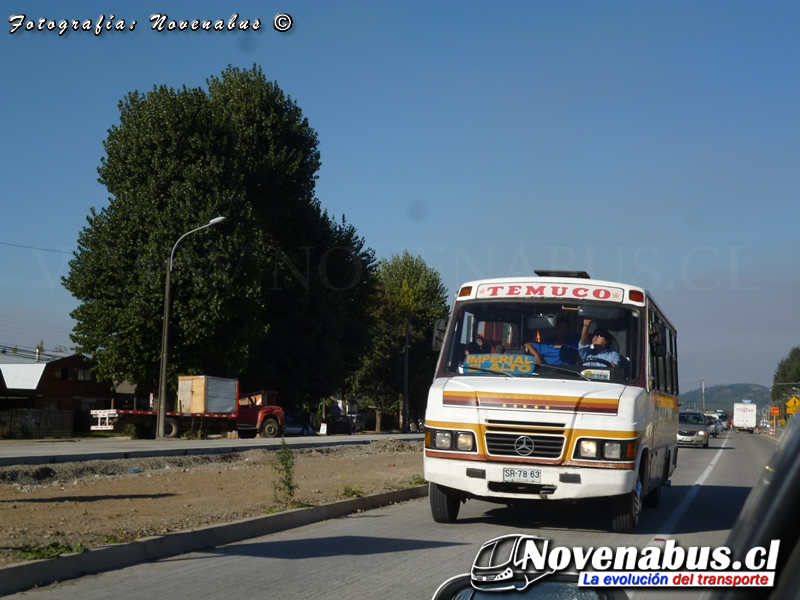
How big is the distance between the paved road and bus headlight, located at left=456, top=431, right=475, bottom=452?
972 millimetres

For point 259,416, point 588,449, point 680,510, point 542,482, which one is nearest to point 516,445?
point 542,482

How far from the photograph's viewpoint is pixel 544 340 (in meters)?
10.7

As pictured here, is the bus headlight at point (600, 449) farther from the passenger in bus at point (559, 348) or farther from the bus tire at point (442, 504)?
the bus tire at point (442, 504)

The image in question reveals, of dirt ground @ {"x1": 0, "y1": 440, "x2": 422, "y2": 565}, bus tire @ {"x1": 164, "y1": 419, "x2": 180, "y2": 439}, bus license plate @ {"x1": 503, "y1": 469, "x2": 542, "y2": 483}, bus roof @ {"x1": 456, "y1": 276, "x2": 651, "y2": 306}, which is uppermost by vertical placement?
bus roof @ {"x1": 456, "y1": 276, "x2": 651, "y2": 306}

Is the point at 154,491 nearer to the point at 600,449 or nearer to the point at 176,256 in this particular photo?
the point at 600,449

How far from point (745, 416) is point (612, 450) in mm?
91872

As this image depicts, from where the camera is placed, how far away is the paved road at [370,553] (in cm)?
691

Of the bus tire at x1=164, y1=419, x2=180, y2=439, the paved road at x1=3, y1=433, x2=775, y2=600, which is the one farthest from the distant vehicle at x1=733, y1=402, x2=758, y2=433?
the paved road at x1=3, y1=433, x2=775, y2=600

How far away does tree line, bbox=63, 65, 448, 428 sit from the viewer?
39.4 metres

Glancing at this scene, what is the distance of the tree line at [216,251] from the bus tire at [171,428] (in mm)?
2113

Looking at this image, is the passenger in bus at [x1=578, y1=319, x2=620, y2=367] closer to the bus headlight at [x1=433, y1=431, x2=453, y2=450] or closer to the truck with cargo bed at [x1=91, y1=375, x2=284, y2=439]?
the bus headlight at [x1=433, y1=431, x2=453, y2=450]

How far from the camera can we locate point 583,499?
31.2 feet

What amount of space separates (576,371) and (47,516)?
641 centimetres

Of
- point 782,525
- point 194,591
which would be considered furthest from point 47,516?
point 782,525
